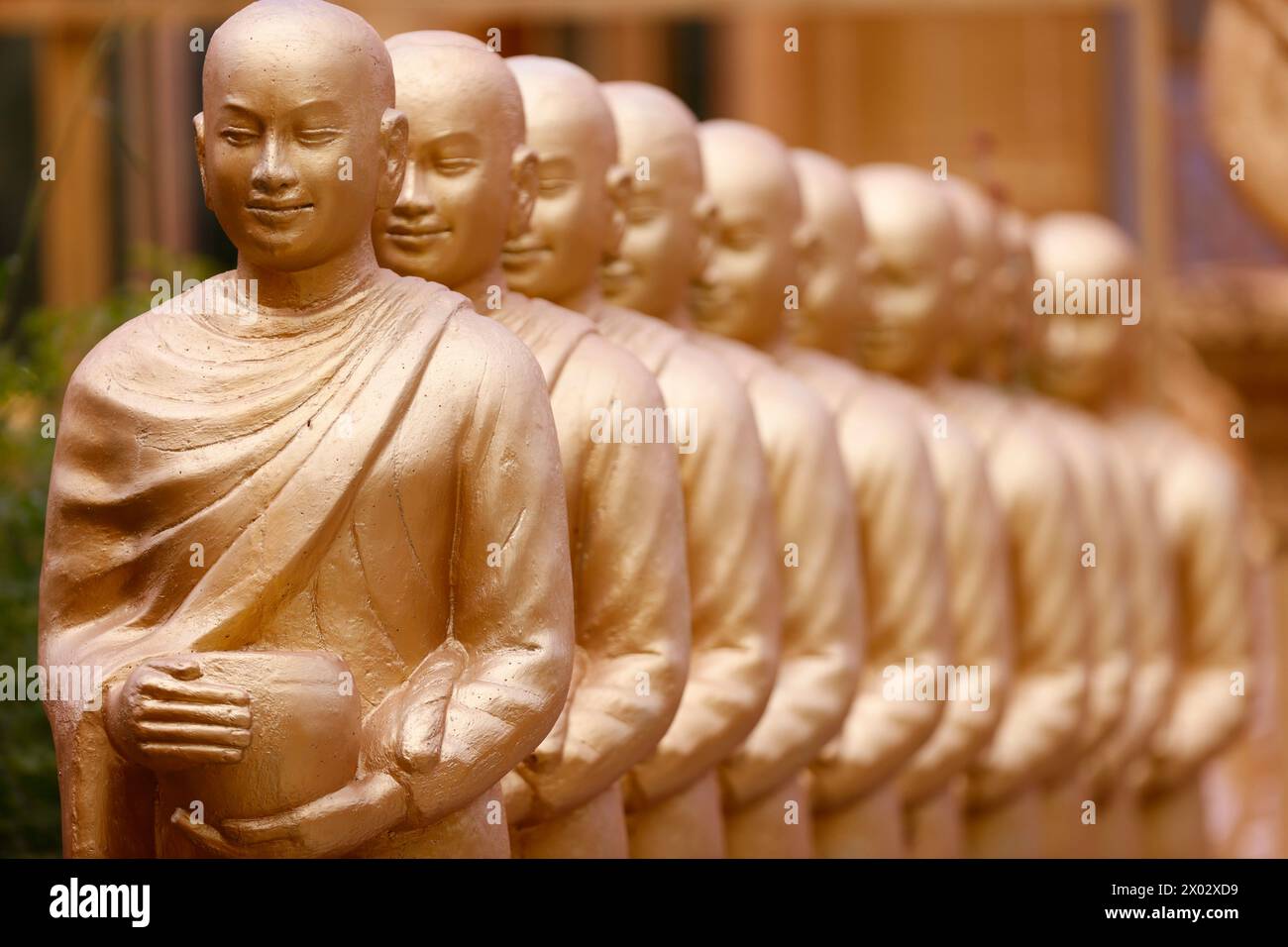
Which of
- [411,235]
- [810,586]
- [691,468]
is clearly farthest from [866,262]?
[411,235]

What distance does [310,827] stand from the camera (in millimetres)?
3701

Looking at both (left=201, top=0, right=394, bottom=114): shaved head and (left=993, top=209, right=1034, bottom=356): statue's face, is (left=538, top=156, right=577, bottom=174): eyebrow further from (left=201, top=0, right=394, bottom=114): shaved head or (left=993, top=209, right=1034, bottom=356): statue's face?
(left=993, top=209, right=1034, bottom=356): statue's face

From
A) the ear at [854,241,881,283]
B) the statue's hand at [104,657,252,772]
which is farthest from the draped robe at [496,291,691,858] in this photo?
the ear at [854,241,881,283]

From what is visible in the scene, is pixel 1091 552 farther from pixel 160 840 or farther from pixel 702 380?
pixel 160 840

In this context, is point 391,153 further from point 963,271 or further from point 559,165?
point 963,271

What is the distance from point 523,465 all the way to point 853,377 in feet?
8.60

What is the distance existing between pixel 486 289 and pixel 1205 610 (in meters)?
3.90

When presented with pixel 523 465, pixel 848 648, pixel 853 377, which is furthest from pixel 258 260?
pixel 853 377

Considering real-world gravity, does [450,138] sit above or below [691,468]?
above

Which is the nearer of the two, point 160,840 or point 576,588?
point 160,840

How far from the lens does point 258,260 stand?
3.96 metres

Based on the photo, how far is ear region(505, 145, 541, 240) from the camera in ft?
→ 15.3

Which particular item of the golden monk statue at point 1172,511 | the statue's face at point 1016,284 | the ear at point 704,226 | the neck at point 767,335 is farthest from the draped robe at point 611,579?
the golden monk statue at point 1172,511

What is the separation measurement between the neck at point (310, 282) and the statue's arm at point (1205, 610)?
4.41 m
